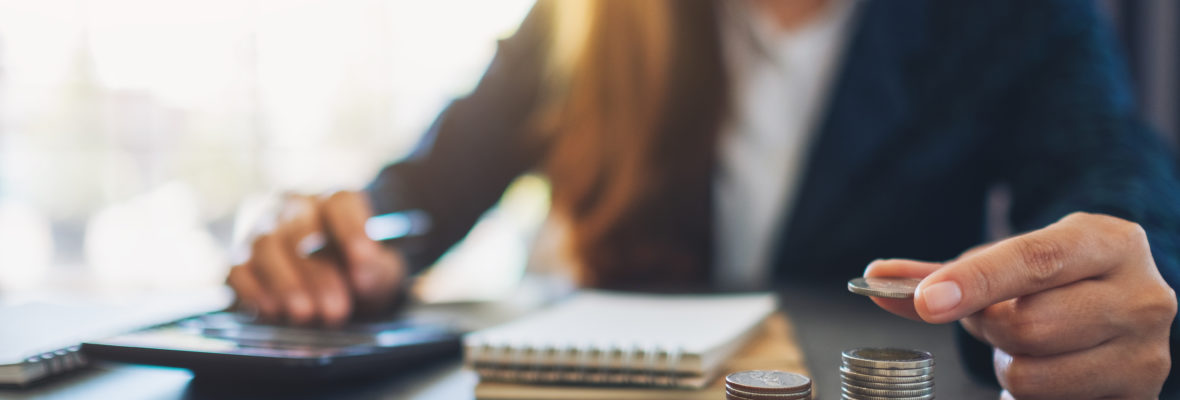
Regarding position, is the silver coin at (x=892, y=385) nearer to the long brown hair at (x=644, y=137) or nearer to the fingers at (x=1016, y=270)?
the fingers at (x=1016, y=270)

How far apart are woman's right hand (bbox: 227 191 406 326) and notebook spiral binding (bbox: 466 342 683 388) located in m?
0.24

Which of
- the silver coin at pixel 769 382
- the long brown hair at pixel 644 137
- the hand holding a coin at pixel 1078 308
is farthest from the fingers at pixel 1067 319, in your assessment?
the long brown hair at pixel 644 137

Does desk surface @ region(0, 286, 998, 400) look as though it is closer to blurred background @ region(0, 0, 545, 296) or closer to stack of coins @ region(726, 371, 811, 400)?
stack of coins @ region(726, 371, 811, 400)

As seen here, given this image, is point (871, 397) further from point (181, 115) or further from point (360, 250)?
point (181, 115)

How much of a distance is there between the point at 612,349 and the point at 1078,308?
0.26 meters

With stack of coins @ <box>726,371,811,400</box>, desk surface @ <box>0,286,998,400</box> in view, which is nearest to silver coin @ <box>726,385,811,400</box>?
stack of coins @ <box>726,371,811,400</box>

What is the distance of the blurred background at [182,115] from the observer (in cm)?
384

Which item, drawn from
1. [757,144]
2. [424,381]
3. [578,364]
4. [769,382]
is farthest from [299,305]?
[757,144]

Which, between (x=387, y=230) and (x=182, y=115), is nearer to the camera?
(x=387, y=230)

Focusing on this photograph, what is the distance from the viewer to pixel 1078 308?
0.38 meters

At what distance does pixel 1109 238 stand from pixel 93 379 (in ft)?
2.17

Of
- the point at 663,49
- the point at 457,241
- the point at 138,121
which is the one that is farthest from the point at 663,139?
the point at 138,121

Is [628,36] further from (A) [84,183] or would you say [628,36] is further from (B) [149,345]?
(A) [84,183]

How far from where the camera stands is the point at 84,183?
4.03 metres
